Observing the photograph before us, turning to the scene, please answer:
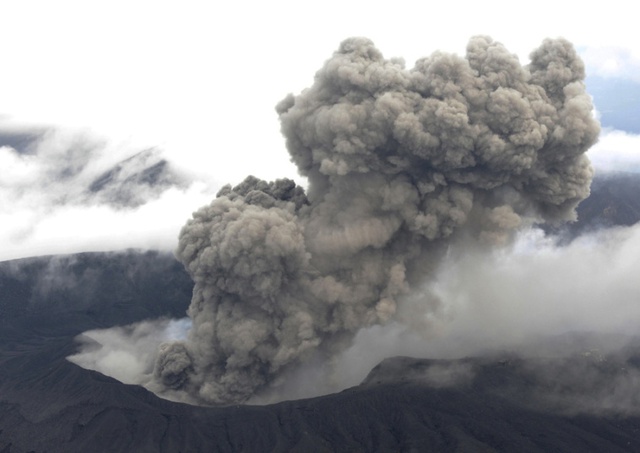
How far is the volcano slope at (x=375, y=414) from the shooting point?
28.7 meters

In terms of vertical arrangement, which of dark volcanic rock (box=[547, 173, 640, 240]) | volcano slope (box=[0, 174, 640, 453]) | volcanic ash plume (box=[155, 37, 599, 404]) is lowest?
volcano slope (box=[0, 174, 640, 453])

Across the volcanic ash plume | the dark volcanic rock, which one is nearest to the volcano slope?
the volcanic ash plume

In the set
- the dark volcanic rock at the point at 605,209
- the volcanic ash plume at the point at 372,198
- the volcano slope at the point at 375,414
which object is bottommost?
the volcano slope at the point at 375,414

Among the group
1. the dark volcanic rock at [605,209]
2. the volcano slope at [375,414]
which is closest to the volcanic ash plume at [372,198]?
the volcano slope at [375,414]

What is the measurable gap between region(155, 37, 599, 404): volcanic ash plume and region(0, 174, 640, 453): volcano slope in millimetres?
2823

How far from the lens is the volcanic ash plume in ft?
93.5

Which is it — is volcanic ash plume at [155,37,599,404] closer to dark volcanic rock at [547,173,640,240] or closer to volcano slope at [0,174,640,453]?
volcano slope at [0,174,640,453]

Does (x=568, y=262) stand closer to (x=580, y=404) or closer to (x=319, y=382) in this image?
(x=580, y=404)

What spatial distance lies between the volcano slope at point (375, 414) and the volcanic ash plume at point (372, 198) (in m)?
2.82

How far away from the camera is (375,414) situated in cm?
3105

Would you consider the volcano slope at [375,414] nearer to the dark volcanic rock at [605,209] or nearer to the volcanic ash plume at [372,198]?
the volcanic ash plume at [372,198]

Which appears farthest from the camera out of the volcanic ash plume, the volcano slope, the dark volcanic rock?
the dark volcanic rock

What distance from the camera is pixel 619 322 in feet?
130

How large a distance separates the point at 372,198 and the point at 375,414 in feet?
37.5
